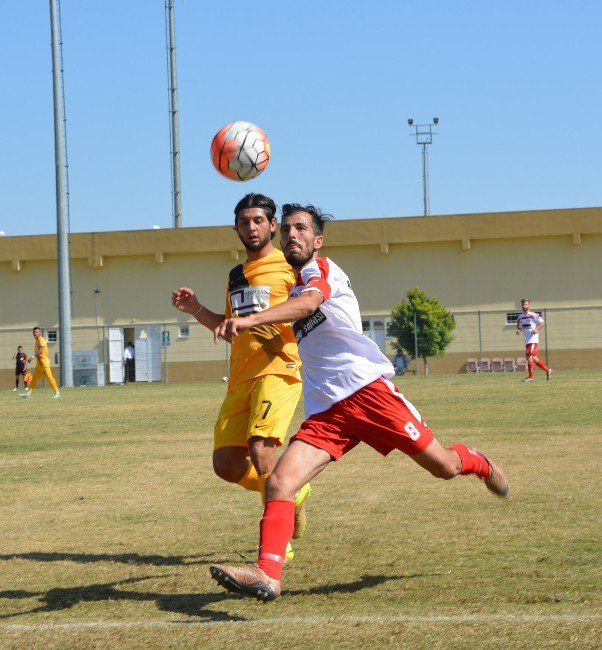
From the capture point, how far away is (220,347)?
1796 inches

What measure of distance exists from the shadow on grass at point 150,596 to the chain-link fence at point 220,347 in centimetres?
3828

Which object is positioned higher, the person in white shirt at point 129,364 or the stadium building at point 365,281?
→ the stadium building at point 365,281

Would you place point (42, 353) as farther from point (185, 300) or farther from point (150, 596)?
point (150, 596)

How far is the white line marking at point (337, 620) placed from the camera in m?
4.89

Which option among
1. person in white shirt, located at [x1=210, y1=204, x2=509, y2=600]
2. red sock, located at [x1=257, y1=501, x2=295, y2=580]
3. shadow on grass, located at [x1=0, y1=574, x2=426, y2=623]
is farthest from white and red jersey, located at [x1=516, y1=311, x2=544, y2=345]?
red sock, located at [x1=257, y1=501, x2=295, y2=580]

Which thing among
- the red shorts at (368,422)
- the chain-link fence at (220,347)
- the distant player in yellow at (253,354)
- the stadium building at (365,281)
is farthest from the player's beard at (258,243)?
the stadium building at (365,281)

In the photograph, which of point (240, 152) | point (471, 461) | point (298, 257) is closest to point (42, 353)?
point (240, 152)

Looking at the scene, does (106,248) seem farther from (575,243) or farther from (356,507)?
(356,507)

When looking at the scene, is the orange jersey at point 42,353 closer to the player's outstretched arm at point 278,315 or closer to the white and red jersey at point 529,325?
the white and red jersey at point 529,325

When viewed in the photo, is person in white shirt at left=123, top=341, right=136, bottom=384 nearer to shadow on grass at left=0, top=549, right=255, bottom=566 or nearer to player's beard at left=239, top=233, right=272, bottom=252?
shadow on grass at left=0, top=549, right=255, bottom=566

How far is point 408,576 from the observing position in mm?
6062

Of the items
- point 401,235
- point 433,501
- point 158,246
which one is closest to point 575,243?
point 401,235

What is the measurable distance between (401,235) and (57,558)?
43.4 m

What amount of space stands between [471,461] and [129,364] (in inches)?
1670
